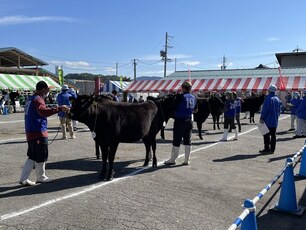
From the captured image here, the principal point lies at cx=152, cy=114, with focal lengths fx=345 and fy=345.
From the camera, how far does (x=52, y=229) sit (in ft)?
15.4

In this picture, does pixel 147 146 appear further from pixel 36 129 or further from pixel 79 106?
pixel 36 129

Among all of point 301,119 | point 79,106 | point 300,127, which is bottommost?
point 300,127

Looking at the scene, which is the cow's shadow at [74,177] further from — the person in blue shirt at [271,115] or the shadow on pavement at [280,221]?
the person in blue shirt at [271,115]

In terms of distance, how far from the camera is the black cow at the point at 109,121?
726 centimetres

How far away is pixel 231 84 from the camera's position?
87.2ft

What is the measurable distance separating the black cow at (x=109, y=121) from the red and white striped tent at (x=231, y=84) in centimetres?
1866

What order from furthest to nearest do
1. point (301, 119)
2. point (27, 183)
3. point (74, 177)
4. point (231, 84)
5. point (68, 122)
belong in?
point (231, 84) → point (301, 119) → point (68, 122) → point (74, 177) → point (27, 183)

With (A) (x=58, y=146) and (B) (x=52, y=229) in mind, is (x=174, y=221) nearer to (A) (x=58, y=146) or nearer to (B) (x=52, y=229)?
(B) (x=52, y=229)

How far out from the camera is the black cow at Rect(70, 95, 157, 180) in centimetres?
726

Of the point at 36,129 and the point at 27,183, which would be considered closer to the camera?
the point at 36,129

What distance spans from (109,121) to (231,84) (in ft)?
67.3

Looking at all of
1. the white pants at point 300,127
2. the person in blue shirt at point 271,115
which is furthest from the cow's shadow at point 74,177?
the white pants at point 300,127

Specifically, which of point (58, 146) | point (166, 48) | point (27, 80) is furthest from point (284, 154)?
point (166, 48)

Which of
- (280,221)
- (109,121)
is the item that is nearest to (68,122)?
(109,121)
